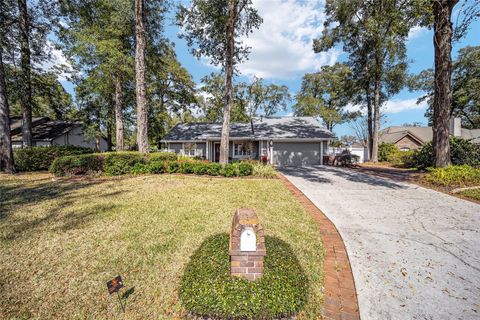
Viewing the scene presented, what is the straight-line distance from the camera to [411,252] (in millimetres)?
3182

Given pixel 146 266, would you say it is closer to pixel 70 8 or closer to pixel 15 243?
pixel 15 243

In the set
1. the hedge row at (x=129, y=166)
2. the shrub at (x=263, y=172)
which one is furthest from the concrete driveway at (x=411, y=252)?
the hedge row at (x=129, y=166)

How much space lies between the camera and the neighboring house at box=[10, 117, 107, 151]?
63.6 ft

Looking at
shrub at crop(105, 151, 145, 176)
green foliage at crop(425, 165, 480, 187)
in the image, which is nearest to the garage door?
green foliage at crop(425, 165, 480, 187)

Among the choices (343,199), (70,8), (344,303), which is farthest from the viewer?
(70,8)

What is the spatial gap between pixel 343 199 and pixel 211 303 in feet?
17.9

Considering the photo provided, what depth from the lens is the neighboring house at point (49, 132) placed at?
63.6 ft

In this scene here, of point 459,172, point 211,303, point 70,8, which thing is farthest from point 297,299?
point 70,8

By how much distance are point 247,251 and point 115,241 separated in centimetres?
267

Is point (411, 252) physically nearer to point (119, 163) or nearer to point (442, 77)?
point (442, 77)

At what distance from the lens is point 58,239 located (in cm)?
345

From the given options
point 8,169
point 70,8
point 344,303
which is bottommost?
point 344,303

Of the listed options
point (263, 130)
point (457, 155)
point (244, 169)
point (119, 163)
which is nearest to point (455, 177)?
point (457, 155)

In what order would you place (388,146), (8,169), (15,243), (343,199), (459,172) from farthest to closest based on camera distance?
1. (388,146)
2. (8,169)
3. (459,172)
4. (343,199)
5. (15,243)
